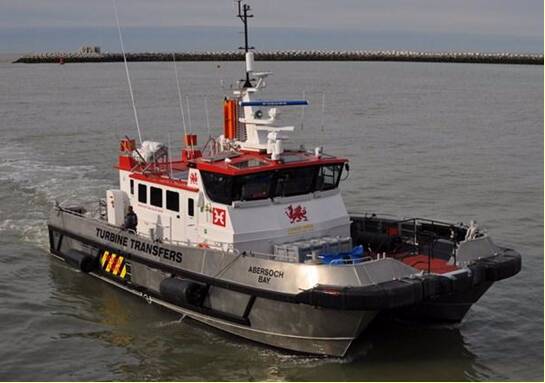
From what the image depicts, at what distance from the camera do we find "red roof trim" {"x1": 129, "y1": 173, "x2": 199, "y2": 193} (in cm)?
1219

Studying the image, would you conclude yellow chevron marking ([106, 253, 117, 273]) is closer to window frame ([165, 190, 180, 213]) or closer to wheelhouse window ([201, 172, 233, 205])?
window frame ([165, 190, 180, 213])

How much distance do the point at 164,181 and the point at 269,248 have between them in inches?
94.6

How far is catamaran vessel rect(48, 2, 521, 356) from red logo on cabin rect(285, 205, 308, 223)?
0.06 feet

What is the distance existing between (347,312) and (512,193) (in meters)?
12.4

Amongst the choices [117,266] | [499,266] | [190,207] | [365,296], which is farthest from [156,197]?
[499,266]

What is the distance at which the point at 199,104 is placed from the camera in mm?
45875

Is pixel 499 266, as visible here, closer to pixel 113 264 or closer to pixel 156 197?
pixel 156 197

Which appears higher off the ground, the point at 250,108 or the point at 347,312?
the point at 250,108

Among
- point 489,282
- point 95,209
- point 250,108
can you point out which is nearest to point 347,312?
point 489,282

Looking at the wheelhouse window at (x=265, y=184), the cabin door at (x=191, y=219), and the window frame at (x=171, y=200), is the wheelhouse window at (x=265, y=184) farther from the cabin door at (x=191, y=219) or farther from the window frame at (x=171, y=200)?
the window frame at (x=171, y=200)

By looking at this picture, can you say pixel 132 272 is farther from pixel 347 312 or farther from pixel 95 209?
pixel 347 312

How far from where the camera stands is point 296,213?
1181 cm

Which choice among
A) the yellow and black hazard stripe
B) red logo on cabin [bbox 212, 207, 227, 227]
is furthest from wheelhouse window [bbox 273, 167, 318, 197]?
the yellow and black hazard stripe

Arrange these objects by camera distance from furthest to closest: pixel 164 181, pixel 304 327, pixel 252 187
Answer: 1. pixel 164 181
2. pixel 252 187
3. pixel 304 327
